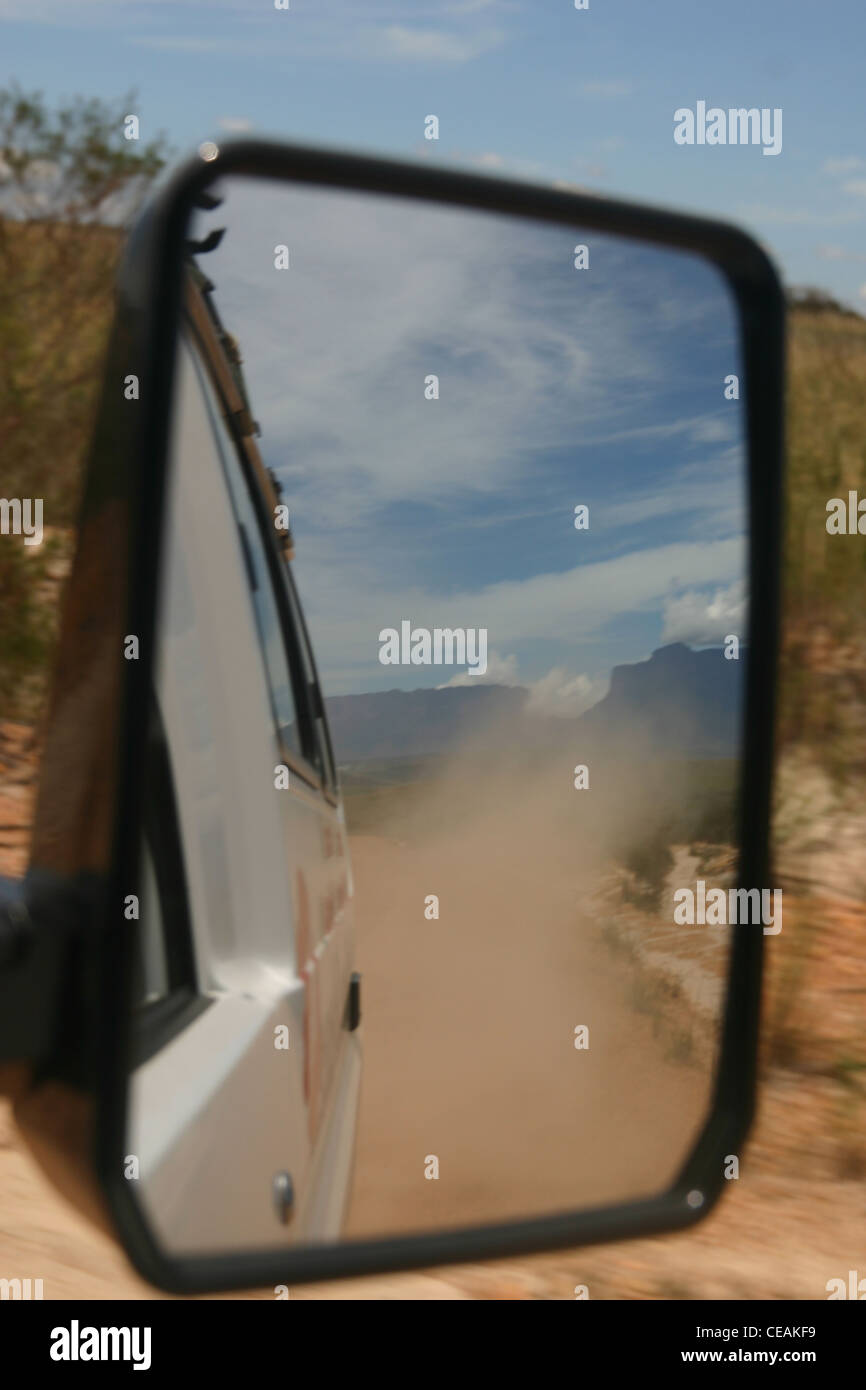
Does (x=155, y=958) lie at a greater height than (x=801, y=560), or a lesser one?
lesser

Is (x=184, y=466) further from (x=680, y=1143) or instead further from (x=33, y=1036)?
(x=680, y=1143)

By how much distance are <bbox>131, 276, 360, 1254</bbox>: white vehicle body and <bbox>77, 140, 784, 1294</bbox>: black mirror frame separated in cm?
6

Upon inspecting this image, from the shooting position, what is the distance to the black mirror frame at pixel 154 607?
3.22 feet

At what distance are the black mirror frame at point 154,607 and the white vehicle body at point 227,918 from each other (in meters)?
0.06

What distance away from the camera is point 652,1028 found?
5676mm

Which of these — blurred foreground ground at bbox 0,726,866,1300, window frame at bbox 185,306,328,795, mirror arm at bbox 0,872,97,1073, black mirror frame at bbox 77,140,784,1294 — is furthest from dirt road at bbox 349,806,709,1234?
window frame at bbox 185,306,328,795

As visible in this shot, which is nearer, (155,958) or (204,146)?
(204,146)

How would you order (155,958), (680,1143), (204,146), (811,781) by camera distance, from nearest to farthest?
(204,146) < (155,958) < (680,1143) < (811,781)

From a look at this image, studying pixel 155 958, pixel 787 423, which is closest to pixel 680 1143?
pixel 155 958

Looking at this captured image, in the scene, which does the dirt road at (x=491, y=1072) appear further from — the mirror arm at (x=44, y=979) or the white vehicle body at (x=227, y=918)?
the mirror arm at (x=44, y=979)

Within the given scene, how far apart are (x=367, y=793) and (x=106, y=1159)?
280cm

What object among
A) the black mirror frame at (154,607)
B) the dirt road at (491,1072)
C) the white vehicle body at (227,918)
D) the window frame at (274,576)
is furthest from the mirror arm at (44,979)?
the window frame at (274,576)

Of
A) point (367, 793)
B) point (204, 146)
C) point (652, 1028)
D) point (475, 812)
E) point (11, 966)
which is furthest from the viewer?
point (475, 812)

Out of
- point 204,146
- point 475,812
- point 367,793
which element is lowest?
point 475,812
